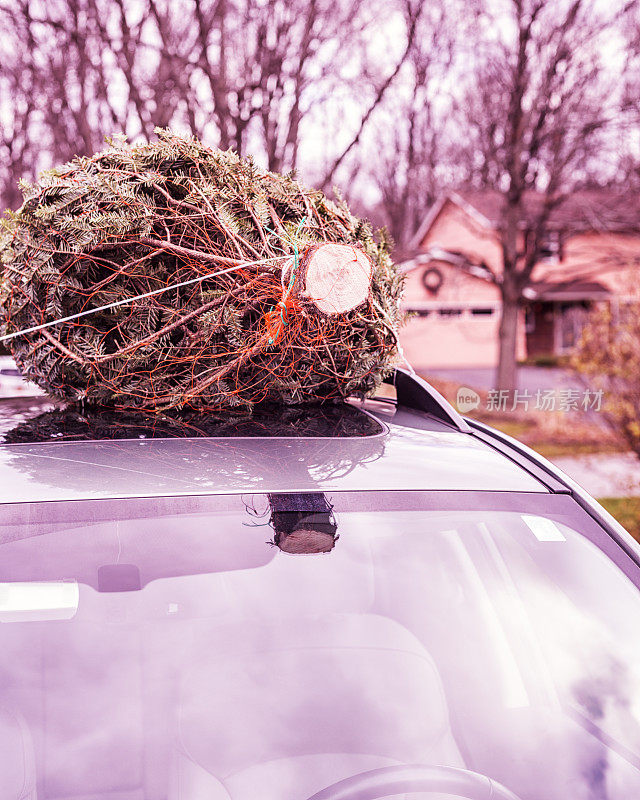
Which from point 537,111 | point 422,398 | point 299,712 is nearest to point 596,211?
point 537,111

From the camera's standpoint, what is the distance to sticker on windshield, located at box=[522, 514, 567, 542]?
1701 mm

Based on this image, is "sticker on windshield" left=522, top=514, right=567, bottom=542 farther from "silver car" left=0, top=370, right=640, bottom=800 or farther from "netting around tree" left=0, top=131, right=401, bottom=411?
"netting around tree" left=0, top=131, right=401, bottom=411

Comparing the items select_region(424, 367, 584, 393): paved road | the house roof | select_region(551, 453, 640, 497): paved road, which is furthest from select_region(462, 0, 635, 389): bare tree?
select_region(424, 367, 584, 393): paved road

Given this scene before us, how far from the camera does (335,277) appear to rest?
5.84 ft

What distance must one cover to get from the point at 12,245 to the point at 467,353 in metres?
27.5

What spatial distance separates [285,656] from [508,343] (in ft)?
46.5

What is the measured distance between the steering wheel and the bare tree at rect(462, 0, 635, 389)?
34.5 ft

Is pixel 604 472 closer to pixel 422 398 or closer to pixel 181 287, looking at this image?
pixel 422 398

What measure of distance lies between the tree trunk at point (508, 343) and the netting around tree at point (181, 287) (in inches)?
507

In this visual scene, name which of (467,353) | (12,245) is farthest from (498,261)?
(12,245)

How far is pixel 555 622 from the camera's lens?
72.2 inches

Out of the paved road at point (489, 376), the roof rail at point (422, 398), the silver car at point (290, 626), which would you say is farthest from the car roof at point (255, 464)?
the paved road at point (489, 376)

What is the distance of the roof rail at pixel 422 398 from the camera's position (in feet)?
6.72

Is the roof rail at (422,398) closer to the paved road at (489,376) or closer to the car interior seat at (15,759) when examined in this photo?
the car interior seat at (15,759)
